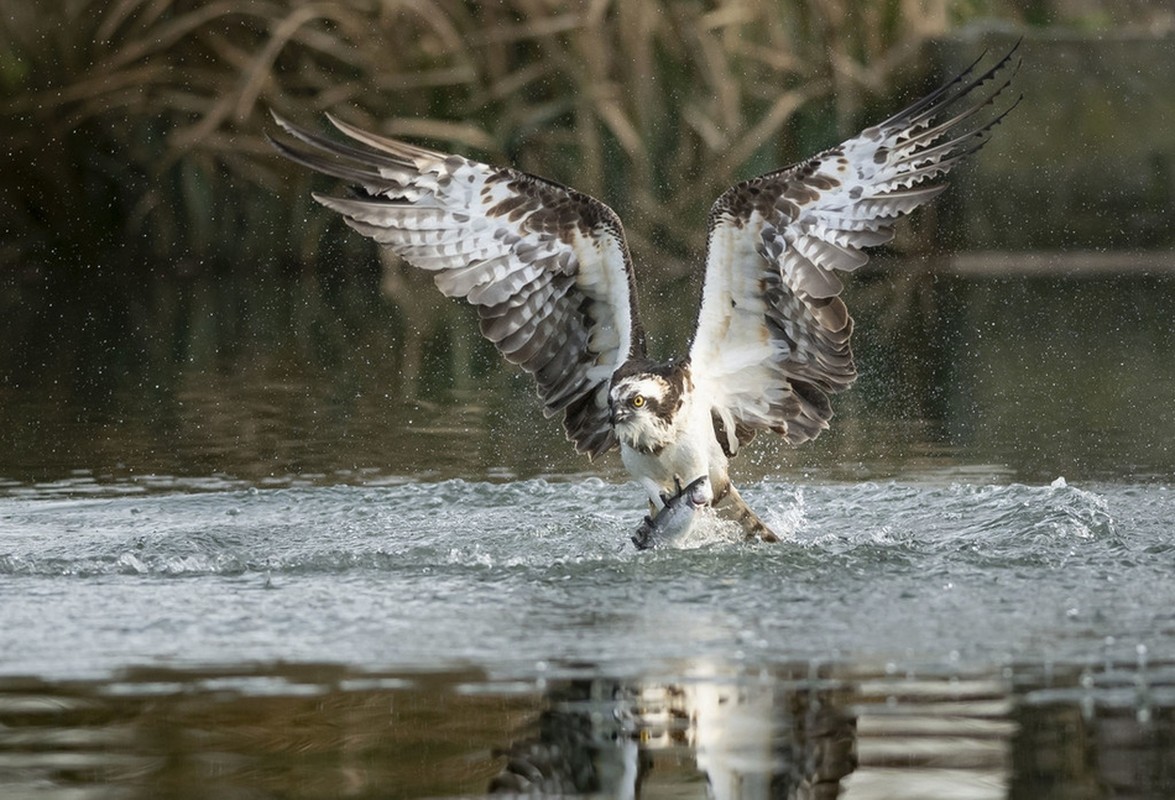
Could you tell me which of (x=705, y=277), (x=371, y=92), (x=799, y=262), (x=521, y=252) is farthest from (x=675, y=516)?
(x=371, y=92)

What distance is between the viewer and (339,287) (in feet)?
63.8

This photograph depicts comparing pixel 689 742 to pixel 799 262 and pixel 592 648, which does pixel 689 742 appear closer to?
pixel 592 648

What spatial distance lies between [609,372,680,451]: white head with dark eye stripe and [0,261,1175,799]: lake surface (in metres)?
0.40

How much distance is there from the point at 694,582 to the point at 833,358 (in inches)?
A: 64.0

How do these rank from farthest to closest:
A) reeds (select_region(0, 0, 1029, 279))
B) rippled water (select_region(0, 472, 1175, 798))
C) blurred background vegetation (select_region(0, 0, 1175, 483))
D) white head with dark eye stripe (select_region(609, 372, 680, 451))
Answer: reeds (select_region(0, 0, 1029, 279))
blurred background vegetation (select_region(0, 0, 1175, 483))
white head with dark eye stripe (select_region(609, 372, 680, 451))
rippled water (select_region(0, 472, 1175, 798))

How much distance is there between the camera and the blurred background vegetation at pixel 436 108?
20000 millimetres

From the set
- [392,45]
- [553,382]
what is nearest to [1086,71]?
[392,45]

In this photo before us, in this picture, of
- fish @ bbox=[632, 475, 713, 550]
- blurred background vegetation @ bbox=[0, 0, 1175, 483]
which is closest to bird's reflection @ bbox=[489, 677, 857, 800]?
fish @ bbox=[632, 475, 713, 550]

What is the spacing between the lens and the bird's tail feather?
769cm

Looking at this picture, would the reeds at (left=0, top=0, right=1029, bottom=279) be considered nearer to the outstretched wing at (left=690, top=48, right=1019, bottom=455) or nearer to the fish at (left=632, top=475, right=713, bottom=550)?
the outstretched wing at (left=690, top=48, right=1019, bottom=455)

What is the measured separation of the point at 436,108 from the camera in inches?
832

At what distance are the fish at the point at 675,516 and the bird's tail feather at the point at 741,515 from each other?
0.42 ft

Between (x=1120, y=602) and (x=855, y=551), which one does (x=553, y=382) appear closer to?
(x=855, y=551)

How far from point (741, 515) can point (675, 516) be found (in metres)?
0.32
